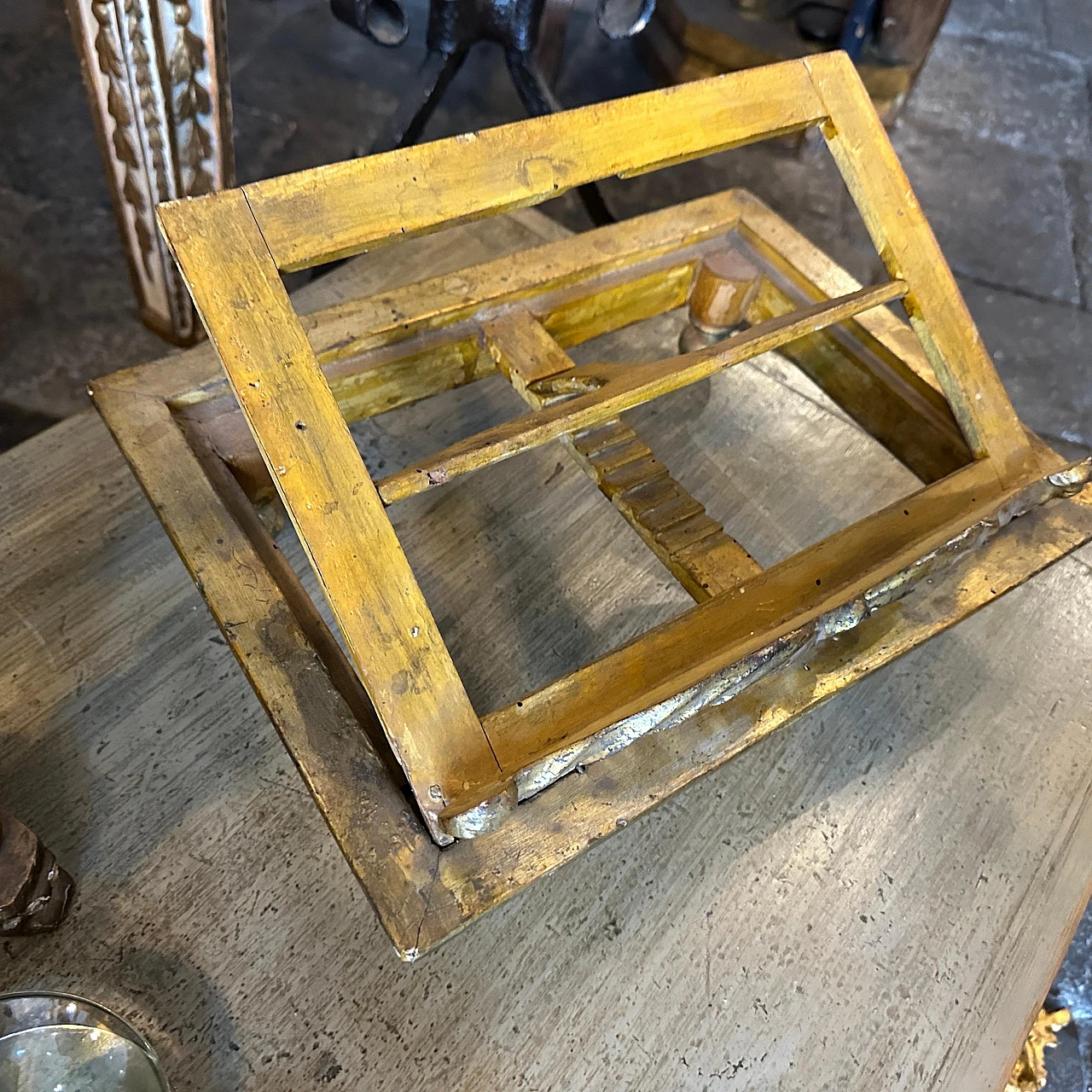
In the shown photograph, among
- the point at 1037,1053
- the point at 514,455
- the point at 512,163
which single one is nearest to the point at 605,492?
the point at 514,455

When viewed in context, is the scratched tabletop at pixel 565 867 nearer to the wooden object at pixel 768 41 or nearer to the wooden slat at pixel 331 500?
the wooden slat at pixel 331 500

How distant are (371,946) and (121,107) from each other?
164cm

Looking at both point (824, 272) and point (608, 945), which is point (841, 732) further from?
point (824, 272)

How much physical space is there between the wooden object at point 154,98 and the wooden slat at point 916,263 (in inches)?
44.4

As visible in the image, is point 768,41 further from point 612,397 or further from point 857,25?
point 612,397

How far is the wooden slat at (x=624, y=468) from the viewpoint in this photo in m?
1.20

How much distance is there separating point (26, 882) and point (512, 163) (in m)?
1.06

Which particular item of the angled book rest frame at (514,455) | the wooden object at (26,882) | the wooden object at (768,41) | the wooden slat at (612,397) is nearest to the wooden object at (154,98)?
the angled book rest frame at (514,455)

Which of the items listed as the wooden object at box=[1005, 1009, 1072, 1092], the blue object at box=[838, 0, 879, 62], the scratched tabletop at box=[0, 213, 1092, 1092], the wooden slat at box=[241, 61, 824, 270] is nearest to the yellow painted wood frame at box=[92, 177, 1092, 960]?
the wooden slat at box=[241, 61, 824, 270]

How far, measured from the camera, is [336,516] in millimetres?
945

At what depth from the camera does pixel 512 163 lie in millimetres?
1081

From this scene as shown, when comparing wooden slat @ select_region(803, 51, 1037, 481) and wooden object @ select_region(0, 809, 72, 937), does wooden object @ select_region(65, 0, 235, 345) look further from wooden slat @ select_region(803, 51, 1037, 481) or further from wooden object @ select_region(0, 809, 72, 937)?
wooden object @ select_region(0, 809, 72, 937)

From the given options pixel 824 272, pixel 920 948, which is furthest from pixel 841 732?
pixel 824 272

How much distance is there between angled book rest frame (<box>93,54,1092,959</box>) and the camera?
3.06 feet
